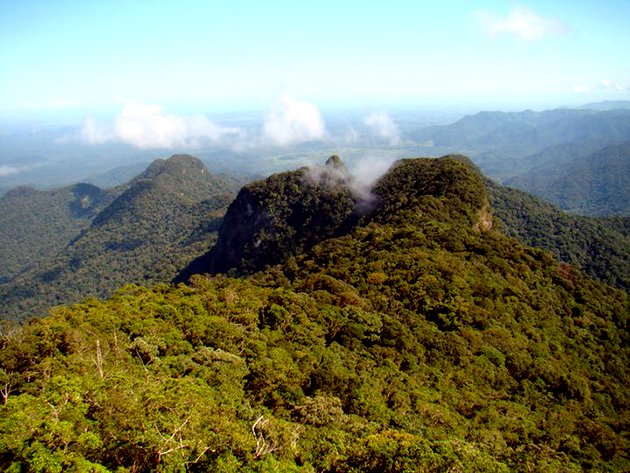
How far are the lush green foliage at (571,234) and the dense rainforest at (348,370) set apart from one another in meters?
Result: 43.4

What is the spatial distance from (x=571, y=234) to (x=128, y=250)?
146583 mm

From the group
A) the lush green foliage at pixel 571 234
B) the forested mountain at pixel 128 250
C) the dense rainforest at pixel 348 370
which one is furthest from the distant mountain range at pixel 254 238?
the dense rainforest at pixel 348 370

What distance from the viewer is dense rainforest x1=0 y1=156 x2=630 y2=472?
43.7 feet

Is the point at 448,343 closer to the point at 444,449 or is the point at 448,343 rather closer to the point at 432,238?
the point at 444,449

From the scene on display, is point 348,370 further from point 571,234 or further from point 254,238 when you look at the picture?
point 571,234

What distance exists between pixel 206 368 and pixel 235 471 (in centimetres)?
1059

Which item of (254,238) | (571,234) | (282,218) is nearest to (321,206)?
(282,218)

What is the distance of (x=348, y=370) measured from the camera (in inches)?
971

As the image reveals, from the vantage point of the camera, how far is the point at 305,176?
97.1m

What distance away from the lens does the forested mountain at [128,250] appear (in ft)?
408

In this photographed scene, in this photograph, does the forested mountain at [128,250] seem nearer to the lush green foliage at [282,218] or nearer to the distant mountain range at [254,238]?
the distant mountain range at [254,238]

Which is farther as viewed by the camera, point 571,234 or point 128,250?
point 128,250

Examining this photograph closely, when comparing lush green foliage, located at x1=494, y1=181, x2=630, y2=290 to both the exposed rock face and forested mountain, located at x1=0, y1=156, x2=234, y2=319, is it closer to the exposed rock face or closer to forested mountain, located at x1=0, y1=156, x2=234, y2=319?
the exposed rock face

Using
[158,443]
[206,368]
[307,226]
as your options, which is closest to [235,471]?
[158,443]
